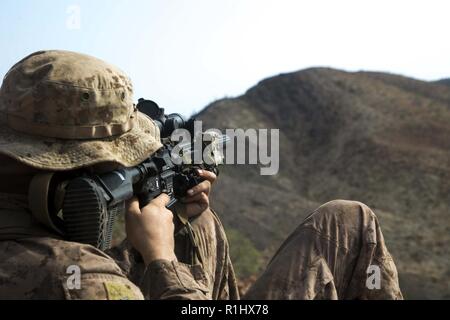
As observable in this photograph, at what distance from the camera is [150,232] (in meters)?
2.67

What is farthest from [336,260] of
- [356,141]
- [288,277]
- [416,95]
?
[416,95]

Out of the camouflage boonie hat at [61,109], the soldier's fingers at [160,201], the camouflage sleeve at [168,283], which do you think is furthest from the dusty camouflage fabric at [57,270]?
the soldier's fingers at [160,201]

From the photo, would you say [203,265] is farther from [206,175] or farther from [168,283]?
[168,283]

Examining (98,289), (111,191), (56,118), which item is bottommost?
(98,289)

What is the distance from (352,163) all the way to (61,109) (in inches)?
887

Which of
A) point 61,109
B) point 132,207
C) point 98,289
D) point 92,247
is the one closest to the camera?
point 98,289

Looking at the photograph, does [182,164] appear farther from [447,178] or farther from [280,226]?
[447,178]

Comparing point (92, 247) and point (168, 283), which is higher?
point (92, 247)

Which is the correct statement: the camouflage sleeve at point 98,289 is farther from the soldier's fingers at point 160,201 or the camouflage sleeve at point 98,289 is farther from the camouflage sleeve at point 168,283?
the soldier's fingers at point 160,201

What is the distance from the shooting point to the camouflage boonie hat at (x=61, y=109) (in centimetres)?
251

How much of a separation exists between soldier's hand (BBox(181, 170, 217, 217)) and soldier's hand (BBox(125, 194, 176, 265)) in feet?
2.65

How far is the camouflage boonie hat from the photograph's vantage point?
8.22ft

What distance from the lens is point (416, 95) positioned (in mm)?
29859

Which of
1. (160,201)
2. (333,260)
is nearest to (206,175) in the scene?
(160,201)
